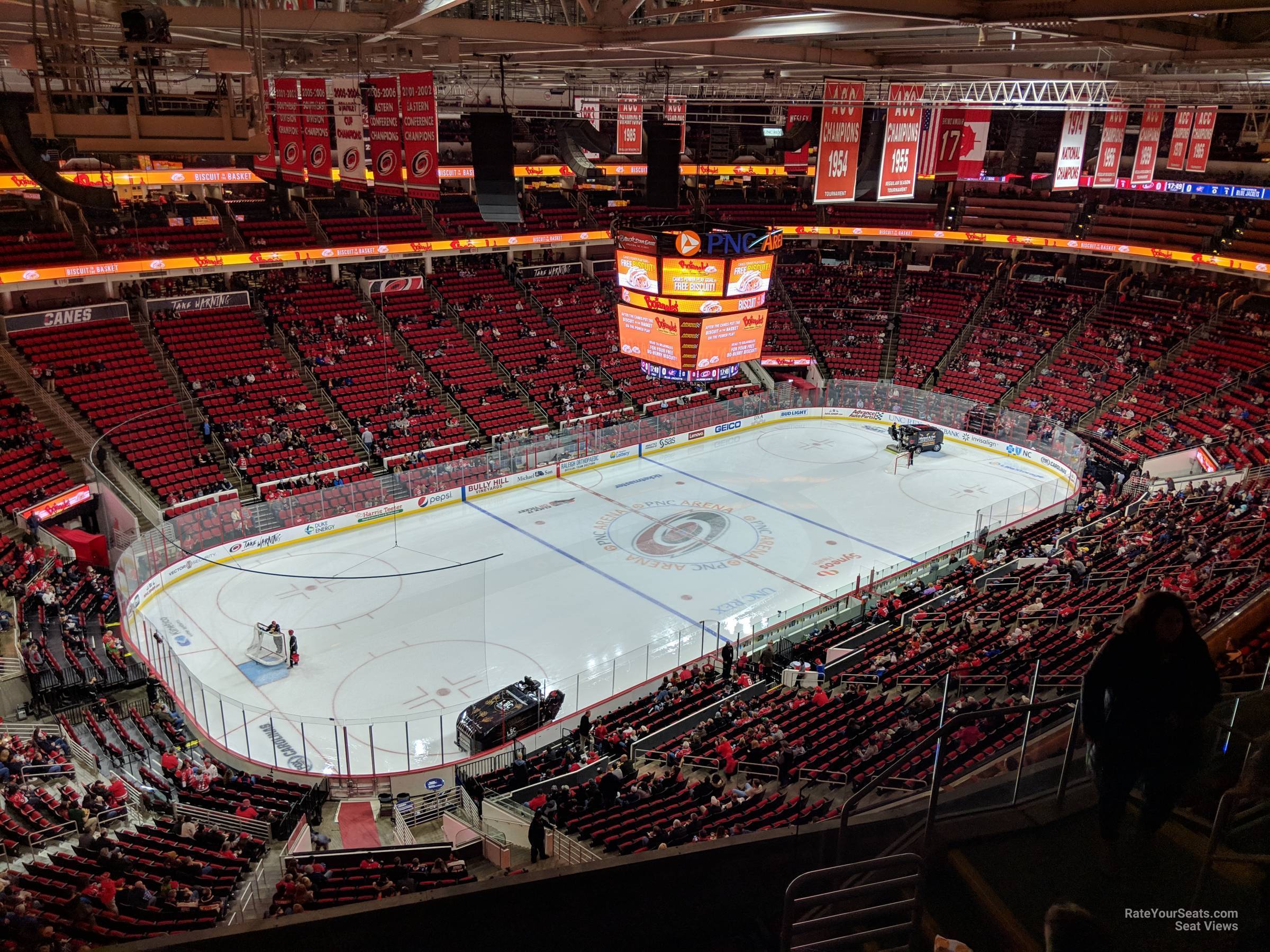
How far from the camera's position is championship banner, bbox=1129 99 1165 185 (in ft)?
63.6

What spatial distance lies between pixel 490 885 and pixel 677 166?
1698 centimetres

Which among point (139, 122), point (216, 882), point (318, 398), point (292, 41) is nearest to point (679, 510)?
point (318, 398)

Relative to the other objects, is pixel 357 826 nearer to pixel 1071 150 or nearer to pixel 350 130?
pixel 350 130

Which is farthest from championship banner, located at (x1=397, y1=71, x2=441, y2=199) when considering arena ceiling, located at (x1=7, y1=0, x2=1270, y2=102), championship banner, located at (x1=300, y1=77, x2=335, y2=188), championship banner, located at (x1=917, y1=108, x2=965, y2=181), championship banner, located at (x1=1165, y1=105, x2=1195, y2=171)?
championship banner, located at (x1=1165, y1=105, x2=1195, y2=171)

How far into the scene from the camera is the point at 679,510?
85.7 feet

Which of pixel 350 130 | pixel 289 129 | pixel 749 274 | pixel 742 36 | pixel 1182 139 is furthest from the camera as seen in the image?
pixel 1182 139

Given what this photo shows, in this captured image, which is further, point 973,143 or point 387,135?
point 973,143

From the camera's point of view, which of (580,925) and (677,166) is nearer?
(580,925)

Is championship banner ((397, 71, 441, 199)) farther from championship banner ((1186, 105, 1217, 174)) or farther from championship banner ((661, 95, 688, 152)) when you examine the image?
A: championship banner ((1186, 105, 1217, 174))

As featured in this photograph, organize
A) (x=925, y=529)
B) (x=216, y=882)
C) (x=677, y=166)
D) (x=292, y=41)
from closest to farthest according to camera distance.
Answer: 1. (x=216, y=882)
2. (x=292, y=41)
3. (x=677, y=166)
4. (x=925, y=529)

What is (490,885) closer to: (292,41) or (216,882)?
(216,882)

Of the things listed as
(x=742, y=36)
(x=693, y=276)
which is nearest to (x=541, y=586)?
(x=693, y=276)

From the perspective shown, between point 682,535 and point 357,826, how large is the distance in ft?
42.7

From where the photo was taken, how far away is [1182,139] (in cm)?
2048
